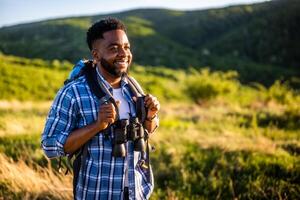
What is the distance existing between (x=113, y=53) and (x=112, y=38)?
0.11 metres

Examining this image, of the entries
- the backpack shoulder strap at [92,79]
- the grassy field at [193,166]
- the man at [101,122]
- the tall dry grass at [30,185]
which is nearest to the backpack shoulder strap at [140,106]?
the man at [101,122]

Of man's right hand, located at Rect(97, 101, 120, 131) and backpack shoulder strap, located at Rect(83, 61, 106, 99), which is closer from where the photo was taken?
man's right hand, located at Rect(97, 101, 120, 131)

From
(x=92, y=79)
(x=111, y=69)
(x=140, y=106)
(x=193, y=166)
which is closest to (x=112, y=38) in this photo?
(x=111, y=69)

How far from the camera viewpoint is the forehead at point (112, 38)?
247 cm

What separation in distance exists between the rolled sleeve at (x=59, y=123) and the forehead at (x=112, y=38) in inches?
16.2

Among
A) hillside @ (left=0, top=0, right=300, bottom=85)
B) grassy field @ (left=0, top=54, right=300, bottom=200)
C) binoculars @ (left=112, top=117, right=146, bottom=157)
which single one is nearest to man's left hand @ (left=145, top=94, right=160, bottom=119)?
binoculars @ (left=112, top=117, right=146, bottom=157)

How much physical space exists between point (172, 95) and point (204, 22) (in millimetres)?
52939

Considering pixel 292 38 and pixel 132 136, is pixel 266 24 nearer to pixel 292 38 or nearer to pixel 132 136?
pixel 292 38

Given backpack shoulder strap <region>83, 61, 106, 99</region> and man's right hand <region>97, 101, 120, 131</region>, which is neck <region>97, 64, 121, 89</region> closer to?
backpack shoulder strap <region>83, 61, 106, 99</region>

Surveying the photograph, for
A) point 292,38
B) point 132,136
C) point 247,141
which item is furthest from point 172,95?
point 292,38

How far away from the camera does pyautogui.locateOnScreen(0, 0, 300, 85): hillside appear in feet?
171

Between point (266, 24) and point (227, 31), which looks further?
point (227, 31)

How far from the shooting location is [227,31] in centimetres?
7550

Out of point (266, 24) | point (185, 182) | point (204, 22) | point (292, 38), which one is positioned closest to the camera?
point (185, 182)
